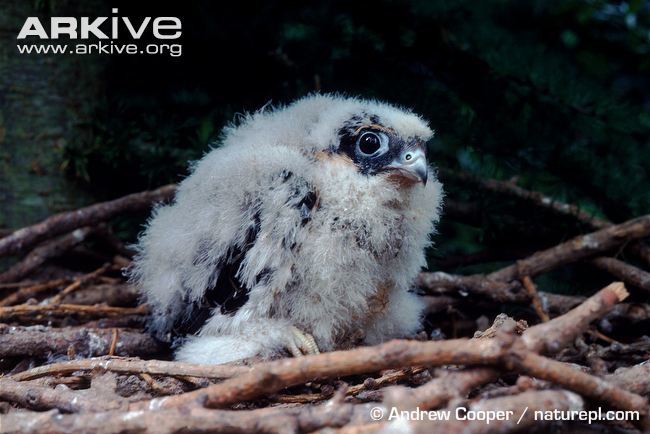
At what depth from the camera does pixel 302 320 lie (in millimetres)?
1892

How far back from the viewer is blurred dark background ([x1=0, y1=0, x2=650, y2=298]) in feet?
8.48

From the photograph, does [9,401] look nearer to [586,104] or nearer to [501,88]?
[501,88]

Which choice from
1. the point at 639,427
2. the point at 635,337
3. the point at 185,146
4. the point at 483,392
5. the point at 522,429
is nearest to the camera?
the point at 522,429

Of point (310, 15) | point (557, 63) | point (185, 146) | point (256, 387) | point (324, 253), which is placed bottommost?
point (256, 387)

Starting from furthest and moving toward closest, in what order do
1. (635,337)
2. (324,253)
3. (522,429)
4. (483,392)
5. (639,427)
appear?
(635,337) → (324,253) → (483,392) → (639,427) → (522,429)

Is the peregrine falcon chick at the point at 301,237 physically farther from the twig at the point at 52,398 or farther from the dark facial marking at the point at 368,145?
the twig at the point at 52,398

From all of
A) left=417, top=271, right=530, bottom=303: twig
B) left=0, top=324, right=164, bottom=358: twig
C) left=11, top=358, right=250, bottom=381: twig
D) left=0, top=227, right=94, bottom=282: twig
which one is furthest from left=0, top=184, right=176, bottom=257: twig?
left=417, top=271, right=530, bottom=303: twig

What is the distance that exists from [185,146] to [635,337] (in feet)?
6.24

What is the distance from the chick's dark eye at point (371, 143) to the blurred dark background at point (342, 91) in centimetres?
65

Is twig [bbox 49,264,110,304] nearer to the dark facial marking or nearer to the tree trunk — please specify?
the tree trunk

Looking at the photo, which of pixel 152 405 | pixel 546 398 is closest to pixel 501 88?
pixel 546 398

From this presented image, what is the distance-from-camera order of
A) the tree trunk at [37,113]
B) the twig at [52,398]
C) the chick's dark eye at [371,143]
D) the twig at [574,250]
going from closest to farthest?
the twig at [52,398] → the chick's dark eye at [371,143] → the twig at [574,250] → the tree trunk at [37,113]

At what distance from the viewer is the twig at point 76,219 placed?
96.7 inches

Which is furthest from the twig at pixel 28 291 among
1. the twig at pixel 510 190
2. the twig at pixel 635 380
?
the twig at pixel 635 380
